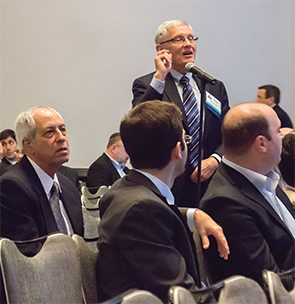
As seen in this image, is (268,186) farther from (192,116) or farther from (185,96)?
(185,96)

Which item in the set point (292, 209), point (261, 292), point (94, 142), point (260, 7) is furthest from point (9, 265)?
point (260, 7)

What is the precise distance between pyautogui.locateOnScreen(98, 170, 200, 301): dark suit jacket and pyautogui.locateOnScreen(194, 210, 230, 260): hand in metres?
0.09

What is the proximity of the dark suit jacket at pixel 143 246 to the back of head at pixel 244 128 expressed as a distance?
506mm

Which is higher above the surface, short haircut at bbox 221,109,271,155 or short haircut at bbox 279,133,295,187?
short haircut at bbox 221,109,271,155

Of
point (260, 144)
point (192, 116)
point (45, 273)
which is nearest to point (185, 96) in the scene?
point (192, 116)

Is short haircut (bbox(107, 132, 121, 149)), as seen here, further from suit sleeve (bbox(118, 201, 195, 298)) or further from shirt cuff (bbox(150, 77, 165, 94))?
suit sleeve (bbox(118, 201, 195, 298))

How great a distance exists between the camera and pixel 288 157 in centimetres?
213

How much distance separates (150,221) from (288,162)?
114 cm

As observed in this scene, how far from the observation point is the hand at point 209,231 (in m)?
1.39

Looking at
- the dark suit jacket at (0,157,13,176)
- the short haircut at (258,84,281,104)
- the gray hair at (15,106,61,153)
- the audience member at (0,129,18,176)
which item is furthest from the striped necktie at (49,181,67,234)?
the short haircut at (258,84,281,104)

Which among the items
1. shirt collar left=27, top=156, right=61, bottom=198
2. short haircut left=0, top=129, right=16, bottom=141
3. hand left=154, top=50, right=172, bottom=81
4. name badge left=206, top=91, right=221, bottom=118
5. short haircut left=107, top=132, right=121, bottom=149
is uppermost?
hand left=154, top=50, right=172, bottom=81

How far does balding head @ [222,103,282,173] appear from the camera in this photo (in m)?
1.75

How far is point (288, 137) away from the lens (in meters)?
2.14

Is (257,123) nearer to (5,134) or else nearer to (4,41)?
(5,134)
